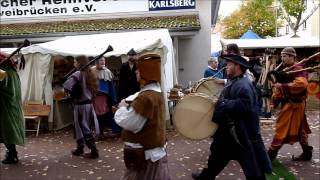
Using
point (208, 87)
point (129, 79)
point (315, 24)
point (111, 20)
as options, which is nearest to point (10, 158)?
point (129, 79)

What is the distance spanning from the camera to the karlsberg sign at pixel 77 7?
51.2 ft

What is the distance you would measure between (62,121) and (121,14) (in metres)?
6.95

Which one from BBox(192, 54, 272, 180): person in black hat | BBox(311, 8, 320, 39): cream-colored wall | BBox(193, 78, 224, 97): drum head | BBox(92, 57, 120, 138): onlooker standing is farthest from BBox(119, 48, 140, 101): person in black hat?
BBox(311, 8, 320, 39): cream-colored wall

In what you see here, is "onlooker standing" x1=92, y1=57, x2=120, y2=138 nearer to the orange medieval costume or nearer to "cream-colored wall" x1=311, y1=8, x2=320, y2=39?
the orange medieval costume

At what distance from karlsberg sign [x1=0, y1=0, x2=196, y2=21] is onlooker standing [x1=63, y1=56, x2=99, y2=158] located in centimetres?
948

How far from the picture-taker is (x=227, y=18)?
3781 centimetres

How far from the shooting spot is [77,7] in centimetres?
1623

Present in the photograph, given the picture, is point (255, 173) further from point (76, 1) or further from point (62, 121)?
point (76, 1)

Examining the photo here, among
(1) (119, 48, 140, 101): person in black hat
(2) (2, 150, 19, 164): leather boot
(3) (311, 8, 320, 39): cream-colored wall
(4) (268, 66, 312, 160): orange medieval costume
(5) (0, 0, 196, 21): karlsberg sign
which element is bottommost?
(2) (2, 150, 19, 164): leather boot

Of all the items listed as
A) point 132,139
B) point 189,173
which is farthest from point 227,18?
point 132,139

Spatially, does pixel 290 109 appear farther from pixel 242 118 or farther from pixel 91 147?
pixel 91 147

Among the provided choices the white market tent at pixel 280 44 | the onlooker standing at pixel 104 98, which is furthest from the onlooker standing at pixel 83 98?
the white market tent at pixel 280 44

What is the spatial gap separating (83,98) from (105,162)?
3.45 feet

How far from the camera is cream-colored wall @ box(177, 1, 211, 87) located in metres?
15.8
